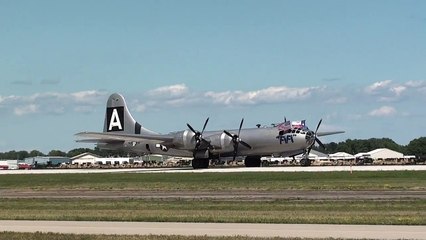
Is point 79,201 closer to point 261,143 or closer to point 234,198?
point 234,198

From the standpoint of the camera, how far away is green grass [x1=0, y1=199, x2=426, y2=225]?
17906 mm

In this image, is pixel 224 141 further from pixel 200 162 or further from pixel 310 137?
pixel 310 137

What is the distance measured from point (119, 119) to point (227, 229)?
66.5 meters

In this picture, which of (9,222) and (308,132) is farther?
(308,132)

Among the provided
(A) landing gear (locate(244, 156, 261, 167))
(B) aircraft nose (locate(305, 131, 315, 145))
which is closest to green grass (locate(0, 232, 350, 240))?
(B) aircraft nose (locate(305, 131, 315, 145))

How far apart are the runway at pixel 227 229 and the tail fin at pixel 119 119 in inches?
2461

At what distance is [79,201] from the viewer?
2717cm

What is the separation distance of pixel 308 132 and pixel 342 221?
52.4 m

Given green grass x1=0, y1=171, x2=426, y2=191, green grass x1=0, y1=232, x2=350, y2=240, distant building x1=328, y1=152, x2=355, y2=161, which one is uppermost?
distant building x1=328, y1=152, x2=355, y2=161

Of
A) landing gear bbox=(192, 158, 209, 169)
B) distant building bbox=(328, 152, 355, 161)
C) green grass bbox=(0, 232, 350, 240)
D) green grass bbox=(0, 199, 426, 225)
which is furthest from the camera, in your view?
distant building bbox=(328, 152, 355, 161)

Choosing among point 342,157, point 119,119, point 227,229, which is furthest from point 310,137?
point 342,157

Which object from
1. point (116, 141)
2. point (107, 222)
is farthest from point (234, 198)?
point (116, 141)

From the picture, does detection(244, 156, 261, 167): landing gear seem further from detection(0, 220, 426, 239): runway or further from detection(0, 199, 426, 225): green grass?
detection(0, 220, 426, 239): runway

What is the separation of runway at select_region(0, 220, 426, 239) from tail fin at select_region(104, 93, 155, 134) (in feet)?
205
